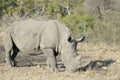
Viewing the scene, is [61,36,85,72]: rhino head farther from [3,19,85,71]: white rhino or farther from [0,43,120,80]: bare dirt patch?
[0,43,120,80]: bare dirt patch

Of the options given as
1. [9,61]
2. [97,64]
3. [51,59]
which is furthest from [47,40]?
[97,64]

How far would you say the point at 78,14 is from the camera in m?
33.0

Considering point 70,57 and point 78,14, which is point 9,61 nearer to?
point 70,57

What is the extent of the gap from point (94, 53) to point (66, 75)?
4.56 m

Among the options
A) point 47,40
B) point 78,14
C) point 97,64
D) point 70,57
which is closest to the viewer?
point 70,57

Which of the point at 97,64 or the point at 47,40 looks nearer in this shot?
the point at 47,40

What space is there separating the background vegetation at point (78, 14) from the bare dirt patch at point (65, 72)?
11.0ft

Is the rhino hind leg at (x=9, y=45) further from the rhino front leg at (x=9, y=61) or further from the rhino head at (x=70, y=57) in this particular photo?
the rhino head at (x=70, y=57)

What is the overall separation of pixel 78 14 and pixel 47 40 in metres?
22.2

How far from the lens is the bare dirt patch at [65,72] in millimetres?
10086

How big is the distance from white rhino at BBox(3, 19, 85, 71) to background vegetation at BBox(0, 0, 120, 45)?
6.69 m

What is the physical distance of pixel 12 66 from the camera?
11805 millimetres

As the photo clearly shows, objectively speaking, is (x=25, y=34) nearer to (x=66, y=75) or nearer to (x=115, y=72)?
(x=66, y=75)

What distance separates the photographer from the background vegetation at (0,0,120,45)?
17906 mm
